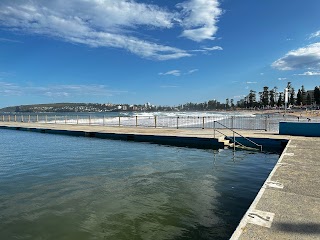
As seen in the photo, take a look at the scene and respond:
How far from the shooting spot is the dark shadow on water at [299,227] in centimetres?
333

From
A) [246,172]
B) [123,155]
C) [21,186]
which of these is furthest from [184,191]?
[123,155]

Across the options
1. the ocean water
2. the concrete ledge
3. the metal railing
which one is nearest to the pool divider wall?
the concrete ledge

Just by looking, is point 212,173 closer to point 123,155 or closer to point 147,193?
point 147,193

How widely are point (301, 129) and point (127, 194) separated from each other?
11444 mm

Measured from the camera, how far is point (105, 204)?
5887 mm

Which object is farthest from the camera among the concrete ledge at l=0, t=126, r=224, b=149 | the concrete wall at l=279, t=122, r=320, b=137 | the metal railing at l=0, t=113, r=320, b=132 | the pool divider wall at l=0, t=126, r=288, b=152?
the metal railing at l=0, t=113, r=320, b=132

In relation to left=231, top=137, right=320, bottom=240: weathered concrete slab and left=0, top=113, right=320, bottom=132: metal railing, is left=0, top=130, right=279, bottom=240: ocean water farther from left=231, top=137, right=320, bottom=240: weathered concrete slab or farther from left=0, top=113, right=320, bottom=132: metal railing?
left=0, top=113, right=320, bottom=132: metal railing

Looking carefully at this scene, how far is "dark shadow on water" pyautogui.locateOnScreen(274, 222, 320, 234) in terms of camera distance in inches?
131

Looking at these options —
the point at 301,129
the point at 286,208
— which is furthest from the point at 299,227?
the point at 301,129

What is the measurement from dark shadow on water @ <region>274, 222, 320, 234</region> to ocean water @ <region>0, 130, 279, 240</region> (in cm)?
126

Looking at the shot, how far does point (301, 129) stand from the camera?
14.2m

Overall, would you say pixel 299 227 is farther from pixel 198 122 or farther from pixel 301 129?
pixel 198 122

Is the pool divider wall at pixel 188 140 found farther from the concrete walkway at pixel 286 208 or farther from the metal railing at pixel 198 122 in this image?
the concrete walkway at pixel 286 208

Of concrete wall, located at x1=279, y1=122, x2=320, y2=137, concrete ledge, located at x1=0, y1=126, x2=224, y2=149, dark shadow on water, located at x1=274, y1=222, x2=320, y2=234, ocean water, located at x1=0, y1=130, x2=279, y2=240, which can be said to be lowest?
ocean water, located at x1=0, y1=130, x2=279, y2=240
